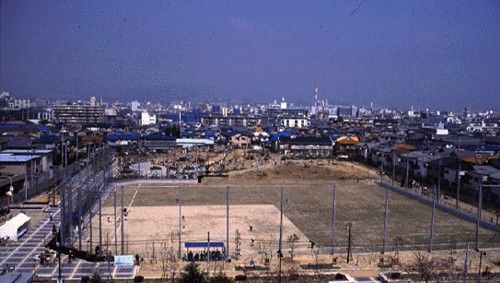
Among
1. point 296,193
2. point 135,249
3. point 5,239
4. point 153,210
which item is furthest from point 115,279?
point 296,193

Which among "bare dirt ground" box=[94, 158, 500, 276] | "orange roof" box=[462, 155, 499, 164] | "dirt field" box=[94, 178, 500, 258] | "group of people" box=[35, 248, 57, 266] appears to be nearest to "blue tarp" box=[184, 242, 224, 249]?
"bare dirt ground" box=[94, 158, 500, 276]

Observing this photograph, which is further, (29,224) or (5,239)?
(29,224)

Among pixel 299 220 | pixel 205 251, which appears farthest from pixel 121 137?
pixel 205 251

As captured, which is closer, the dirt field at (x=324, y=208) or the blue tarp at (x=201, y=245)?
the blue tarp at (x=201, y=245)

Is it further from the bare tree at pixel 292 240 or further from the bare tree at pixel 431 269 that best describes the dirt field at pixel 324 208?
the bare tree at pixel 431 269

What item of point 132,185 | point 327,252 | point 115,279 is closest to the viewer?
point 115,279

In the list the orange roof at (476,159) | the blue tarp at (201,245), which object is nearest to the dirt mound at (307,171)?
the orange roof at (476,159)

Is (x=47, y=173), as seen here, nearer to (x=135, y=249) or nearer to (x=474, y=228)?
(x=135, y=249)
